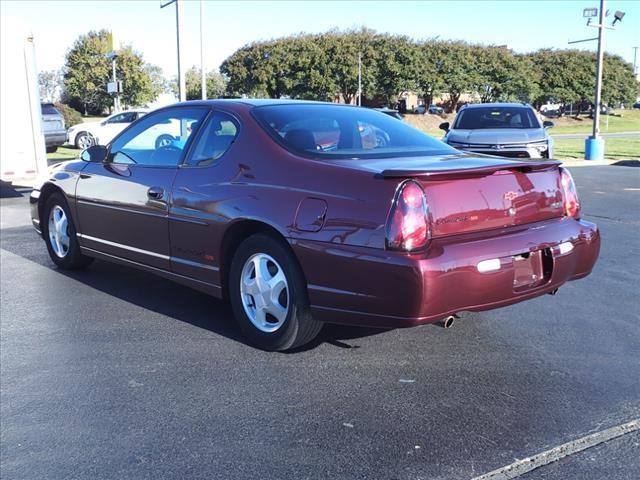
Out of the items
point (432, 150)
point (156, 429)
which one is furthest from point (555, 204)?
point (156, 429)

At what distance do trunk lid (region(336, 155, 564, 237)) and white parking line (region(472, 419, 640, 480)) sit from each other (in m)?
1.19

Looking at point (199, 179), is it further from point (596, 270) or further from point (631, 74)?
point (631, 74)

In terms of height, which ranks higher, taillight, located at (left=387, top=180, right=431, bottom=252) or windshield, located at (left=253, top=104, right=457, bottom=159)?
windshield, located at (left=253, top=104, right=457, bottom=159)

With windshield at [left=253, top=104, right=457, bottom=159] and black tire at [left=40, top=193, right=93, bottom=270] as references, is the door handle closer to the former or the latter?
windshield at [left=253, top=104, right=457, bottom=159]

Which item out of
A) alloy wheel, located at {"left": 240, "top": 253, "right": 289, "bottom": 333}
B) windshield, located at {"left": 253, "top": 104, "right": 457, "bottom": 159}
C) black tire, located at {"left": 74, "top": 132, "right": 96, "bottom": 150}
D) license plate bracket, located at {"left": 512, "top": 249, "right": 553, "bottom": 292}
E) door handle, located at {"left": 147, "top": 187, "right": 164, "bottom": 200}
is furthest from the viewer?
black tire, located at {"left": 74, "top": 132, "right": 96, "bottom": 150}

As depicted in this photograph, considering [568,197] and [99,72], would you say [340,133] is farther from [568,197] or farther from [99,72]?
[99,72]

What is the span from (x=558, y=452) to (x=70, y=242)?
4686 millimetres

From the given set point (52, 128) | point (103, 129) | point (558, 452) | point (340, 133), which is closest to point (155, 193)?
point (340, 133)

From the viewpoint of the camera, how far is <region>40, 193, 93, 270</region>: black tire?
6.02 metres

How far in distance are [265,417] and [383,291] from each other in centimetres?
88

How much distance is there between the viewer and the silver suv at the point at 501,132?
11.8 metres

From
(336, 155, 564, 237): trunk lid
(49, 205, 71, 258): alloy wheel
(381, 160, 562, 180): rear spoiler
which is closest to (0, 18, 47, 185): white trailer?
(49, 205, 71, 258): alloy wheel

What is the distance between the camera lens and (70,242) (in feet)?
20.0

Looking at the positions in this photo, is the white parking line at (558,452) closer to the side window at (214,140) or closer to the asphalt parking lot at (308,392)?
the asphalt parking lot at (308,392)
